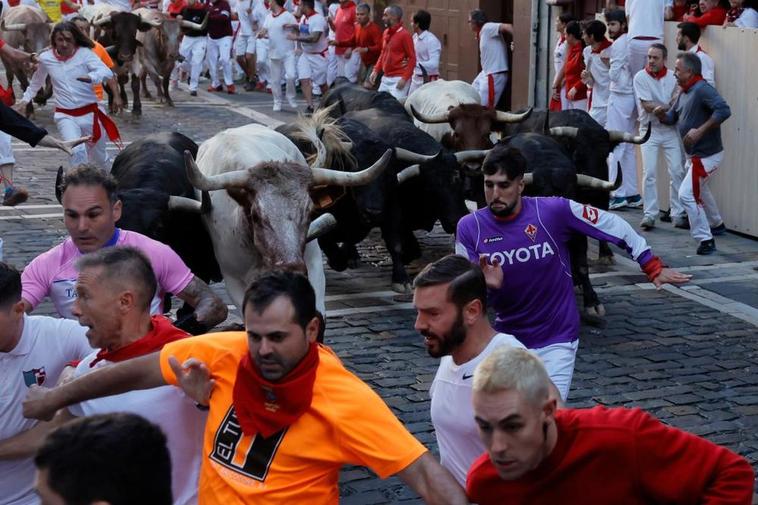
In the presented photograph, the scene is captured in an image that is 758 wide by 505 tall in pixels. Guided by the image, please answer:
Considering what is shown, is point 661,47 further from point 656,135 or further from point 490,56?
point 490,56

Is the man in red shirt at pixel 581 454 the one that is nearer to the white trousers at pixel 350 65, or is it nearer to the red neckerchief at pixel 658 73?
the red neckerchief at pixel 658 73

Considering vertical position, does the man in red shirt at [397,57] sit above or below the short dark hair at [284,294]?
below

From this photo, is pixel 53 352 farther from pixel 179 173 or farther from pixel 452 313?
pixel 179 173

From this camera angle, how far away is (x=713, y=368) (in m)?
9.76

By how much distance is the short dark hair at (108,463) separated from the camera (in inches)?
124

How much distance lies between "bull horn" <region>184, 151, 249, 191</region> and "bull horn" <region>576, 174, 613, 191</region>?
14.0ft

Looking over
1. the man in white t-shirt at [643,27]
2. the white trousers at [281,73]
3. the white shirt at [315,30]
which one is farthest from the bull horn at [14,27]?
the man in white t-shirt at [643,27]

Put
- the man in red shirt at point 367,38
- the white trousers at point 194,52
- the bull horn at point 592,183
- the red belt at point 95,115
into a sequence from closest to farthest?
1. the bull horn at point 592,183
2. the red belt at point 95,115
3. the man in red shirt at point 367,38
4. the white trousers at point 194,52

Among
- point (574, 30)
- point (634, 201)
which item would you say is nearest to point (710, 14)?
point (574, 30)

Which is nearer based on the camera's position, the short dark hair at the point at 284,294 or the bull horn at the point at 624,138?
the short dark hair at the point at 284,294

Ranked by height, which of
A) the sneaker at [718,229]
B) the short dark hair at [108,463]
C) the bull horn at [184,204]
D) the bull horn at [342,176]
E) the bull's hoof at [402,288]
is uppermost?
the short dark hair at [108,463]

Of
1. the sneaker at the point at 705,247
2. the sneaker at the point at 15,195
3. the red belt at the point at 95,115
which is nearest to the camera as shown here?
the sneaker at the point at 15,195

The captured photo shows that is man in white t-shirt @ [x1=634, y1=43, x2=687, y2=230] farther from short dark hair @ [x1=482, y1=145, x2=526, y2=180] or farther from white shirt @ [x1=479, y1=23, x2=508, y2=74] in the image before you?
short dark hair @ [x1=482, y1=145, x2=526, y2=180]

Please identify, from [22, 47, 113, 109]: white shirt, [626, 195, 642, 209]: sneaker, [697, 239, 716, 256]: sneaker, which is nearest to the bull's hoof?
[697, 239, 716, 256]: sneaker
